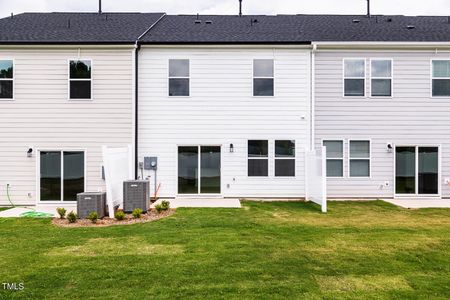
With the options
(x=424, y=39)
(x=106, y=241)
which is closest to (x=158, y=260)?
(x=106, y=241)

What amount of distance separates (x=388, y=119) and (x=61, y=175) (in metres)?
11.7

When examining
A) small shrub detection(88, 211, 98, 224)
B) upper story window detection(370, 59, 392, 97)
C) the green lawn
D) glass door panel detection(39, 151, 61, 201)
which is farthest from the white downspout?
glass door panel detection(39, 151, 61, 201)

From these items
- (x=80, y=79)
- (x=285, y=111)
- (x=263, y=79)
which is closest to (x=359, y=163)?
(x=285, y=111)

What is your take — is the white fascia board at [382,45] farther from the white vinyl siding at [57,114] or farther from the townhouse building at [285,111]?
the white vinyl siding at [57,114]

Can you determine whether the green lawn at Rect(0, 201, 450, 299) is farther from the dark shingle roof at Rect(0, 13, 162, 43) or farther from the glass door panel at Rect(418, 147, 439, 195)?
the dark shingle roof at Rect(0, 13, 162, 43)

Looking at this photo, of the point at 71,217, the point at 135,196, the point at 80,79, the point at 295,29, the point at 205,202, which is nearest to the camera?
the point at 71,217

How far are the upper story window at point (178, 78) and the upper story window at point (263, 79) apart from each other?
2454 mm

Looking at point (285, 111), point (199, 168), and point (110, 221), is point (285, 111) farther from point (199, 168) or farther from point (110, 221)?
point (110, 221)

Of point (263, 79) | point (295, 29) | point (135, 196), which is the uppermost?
point (295, 29)

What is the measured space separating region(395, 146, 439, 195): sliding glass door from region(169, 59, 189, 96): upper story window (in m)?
8.09

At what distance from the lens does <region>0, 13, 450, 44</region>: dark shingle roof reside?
495 inches

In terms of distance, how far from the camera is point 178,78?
1270 cm

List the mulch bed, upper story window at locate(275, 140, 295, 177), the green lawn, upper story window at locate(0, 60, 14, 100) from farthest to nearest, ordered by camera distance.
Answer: upper story window at locate(275, 140, 295, 177) → upper story window at locate(0, 60, 14, 100) → the mulch bed → the green lawn

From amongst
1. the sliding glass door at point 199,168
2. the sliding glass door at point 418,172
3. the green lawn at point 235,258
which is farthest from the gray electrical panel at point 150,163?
the sliding glass door at point 418,172
